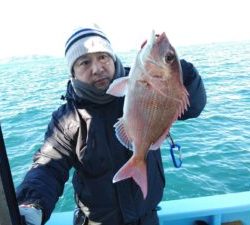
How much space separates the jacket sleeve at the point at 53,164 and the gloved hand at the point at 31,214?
20cm

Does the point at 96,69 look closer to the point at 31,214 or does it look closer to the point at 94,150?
the point at 94,150

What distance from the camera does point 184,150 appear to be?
7.33 m

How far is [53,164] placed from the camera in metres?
2.48

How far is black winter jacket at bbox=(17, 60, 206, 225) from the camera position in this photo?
8.20ft

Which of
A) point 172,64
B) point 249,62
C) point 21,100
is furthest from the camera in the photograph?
point 249,62

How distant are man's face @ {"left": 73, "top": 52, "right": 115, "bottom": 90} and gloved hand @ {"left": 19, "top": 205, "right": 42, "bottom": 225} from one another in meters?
0.93

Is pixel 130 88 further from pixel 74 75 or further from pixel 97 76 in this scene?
pixel 74 75

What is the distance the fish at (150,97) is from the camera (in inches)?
69.5

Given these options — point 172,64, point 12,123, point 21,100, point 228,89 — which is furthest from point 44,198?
point 21,100

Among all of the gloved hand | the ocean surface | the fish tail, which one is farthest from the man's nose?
the ocean surface

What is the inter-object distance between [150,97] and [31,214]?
893mm

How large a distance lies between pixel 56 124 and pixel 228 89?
1065 centimetres

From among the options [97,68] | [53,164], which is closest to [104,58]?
[97,68]

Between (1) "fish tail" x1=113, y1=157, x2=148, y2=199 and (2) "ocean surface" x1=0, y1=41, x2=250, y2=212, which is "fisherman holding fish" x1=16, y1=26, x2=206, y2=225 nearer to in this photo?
(1) "fish tail" x1=113, y1=157, x2=148, y2=199
